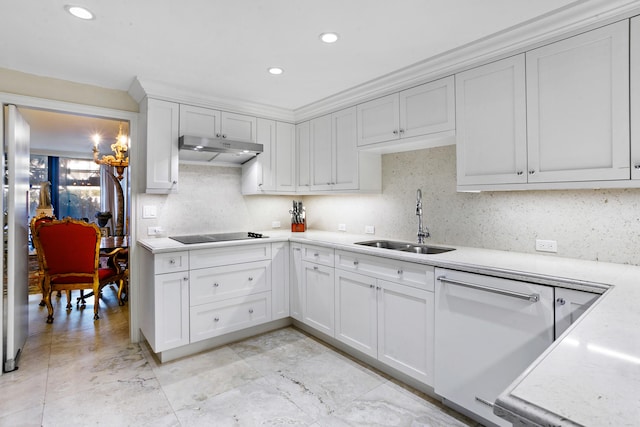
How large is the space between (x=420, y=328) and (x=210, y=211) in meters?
2.41

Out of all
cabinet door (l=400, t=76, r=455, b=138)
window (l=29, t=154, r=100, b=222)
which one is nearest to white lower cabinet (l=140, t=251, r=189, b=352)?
cabinet door (l=400, t=76, r=455, b=138)

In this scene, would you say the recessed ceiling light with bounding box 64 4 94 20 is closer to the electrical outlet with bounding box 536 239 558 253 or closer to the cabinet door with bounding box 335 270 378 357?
the cabinet door with bounding box 335 270 378 357

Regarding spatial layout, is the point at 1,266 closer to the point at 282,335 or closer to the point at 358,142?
the point at 282,335

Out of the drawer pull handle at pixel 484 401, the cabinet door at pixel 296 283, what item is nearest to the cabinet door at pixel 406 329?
the drawer pull handle at pixel 484 401

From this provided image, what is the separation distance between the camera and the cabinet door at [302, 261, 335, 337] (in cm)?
288

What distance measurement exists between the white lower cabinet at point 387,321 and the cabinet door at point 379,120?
46.1 inches

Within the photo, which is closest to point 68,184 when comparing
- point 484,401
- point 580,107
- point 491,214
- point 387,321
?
point 387,321

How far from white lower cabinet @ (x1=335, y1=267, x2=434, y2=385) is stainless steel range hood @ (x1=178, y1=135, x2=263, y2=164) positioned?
4.94ft

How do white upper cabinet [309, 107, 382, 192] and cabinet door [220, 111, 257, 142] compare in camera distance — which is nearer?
white upper cabinet [309, 107, 382, 192]

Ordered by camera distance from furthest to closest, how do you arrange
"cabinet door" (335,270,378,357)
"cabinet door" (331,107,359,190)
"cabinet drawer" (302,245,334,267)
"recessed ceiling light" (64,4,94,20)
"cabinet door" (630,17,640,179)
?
"cabinet door" (331,107,359,190)
"cabinet drawer" (302,245,334,267)
"cabinet door" (335,270,378,357)
"recessed ceiling light" (64,4,94,20)
"cabinet door" (630,17,640,179)

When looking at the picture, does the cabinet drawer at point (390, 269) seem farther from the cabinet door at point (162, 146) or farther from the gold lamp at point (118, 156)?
the gold lamp at point (118, 156)

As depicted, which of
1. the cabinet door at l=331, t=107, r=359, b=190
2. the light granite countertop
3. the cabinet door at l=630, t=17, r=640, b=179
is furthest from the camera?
the cabinet door at l=331, t=107, r=359, b=190

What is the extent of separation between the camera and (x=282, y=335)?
3.23 m

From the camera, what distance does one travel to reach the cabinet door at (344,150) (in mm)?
3112
